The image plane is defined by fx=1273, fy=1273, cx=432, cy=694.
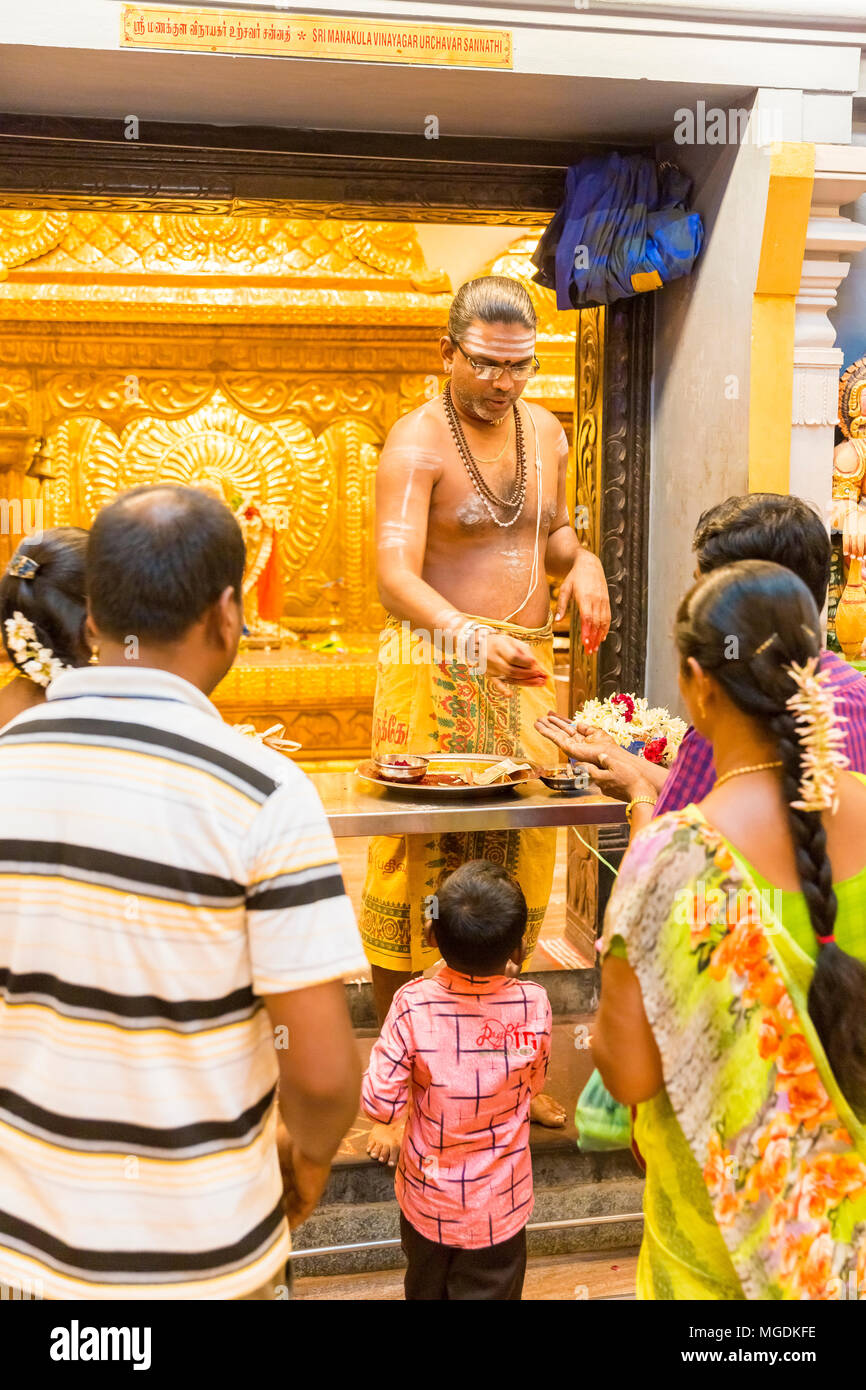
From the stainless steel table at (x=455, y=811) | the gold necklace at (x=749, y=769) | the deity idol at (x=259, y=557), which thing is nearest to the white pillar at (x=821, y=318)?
the stainless steel table at (x=455, y=811)

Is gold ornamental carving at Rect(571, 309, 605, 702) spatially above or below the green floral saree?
above

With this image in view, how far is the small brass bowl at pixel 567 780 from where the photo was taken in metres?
3.39

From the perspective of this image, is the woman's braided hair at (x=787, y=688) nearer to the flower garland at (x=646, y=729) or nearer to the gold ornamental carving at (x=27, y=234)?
the flower garland at (x=646, y=729)

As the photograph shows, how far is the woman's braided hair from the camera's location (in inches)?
62.6

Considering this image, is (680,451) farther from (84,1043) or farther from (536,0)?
(84,1043)

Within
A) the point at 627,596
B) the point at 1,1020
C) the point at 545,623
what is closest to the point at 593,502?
the point at 627,596

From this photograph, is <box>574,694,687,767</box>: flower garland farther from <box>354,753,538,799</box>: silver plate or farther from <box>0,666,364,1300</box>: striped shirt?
<box>0,666,364,1300</box>: striped shirt

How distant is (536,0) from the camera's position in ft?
12.0

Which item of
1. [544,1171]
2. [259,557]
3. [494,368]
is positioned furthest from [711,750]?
[259,557]

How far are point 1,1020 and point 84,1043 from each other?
0.13 meters

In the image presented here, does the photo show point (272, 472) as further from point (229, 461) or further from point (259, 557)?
point (259, 557)

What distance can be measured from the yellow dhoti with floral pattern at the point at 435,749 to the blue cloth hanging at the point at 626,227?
1.32m

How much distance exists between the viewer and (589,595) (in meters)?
3.86

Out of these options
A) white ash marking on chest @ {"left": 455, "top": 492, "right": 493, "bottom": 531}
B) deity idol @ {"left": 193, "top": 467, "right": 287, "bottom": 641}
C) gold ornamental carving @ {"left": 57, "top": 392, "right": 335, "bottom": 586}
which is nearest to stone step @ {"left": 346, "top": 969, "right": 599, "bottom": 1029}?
white ash marking on chest @ {"left": 455, "top": 492, "right": 493, "bottom": 531}
